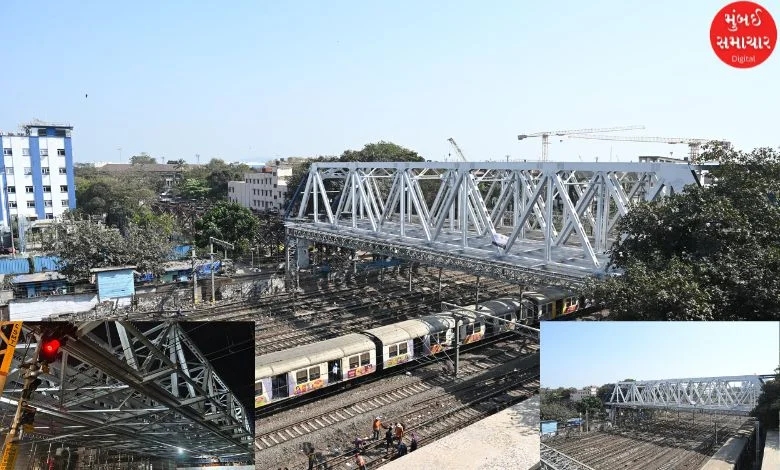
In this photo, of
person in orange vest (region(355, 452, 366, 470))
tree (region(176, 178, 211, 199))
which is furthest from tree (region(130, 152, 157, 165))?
person in orange vest (region(355, 452, 366, 470))

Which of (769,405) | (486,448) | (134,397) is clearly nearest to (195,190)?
(486,448)

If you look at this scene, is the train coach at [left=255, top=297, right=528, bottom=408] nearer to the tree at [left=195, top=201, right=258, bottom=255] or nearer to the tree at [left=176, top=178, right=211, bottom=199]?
the tree at [left=195, top=201, right=258, bottom=255]

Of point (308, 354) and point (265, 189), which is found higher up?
point (265, 189)

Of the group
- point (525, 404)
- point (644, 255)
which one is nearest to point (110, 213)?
point (525, 404)

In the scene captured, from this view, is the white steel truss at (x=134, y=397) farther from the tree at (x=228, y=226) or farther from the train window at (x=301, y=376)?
the tree at (x=228, y=226)

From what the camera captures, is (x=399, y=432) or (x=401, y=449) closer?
(x=401, y=449)

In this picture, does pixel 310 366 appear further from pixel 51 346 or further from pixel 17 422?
pixel 51 346
